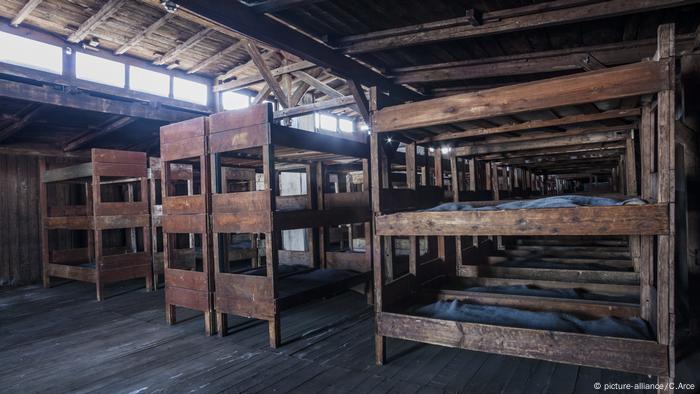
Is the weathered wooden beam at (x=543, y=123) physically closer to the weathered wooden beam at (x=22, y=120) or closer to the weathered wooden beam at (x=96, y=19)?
the weathered wooden beam at (x=96, y=19)

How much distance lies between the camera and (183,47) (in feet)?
27.9

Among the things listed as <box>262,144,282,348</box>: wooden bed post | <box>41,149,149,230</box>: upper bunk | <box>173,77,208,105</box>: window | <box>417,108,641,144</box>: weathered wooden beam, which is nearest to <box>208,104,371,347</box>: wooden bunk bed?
<box>262,144,282,348</box>: wooden bed post

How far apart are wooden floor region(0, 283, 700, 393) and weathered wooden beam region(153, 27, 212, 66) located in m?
5.79

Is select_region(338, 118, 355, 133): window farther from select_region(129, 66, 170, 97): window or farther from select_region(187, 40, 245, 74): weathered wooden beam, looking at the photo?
select_region(129, 66, 170, 97): window

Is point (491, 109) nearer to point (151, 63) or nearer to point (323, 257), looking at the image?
point (323, 257)

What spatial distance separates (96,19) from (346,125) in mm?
9791

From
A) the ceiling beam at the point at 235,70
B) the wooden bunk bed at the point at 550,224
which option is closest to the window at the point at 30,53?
the ceiling beam at the point at 235,70

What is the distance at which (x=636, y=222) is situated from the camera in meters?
2.57

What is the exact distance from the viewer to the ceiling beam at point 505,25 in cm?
346

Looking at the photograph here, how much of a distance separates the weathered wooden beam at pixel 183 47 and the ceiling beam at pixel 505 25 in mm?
5112

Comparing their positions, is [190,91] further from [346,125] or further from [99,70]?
[346,125]

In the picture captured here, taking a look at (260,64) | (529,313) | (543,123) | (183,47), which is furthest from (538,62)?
(183,47)

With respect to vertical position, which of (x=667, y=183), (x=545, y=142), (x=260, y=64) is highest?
(x=260, y=64)

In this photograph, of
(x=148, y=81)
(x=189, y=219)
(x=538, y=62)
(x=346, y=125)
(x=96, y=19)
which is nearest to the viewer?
(x=189, y=219)
